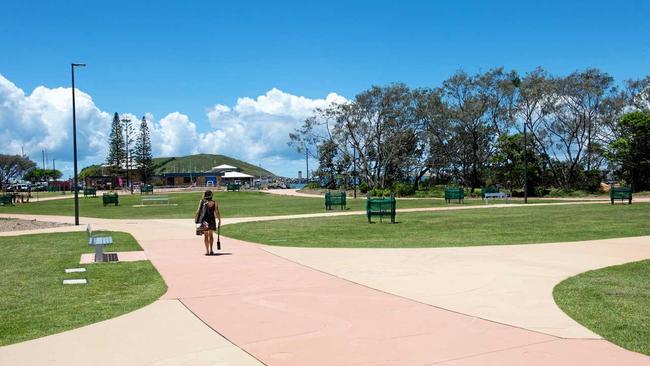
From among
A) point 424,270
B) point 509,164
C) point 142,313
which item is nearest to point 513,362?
point 142,313

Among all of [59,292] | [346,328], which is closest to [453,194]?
[59,292]

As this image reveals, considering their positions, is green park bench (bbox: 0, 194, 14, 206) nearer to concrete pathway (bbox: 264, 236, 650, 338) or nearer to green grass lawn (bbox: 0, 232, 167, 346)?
green grass lawn (bbox: 0, 232, 167, 346)

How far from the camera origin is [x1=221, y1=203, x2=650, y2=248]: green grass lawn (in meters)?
15.2

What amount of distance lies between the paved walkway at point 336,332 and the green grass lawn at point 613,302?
47 cm

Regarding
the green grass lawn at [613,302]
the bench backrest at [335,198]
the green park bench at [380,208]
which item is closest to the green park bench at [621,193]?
the bench backrest at [335,198]

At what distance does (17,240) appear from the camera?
17.7 meters

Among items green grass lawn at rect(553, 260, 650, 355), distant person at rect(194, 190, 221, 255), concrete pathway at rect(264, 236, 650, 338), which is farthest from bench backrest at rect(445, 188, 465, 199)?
green grass lawn at rect(553, 260, 650, 355)

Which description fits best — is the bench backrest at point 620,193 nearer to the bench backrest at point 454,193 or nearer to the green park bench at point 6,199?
the bench backrest at point 454,193

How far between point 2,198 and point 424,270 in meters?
45.3

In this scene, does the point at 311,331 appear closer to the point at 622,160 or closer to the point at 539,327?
the point at 539,327

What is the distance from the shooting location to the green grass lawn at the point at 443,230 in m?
15.2

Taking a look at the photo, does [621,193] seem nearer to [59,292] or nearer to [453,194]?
[453,194]

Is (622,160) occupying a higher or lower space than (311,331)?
higher

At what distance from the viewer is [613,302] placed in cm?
757
